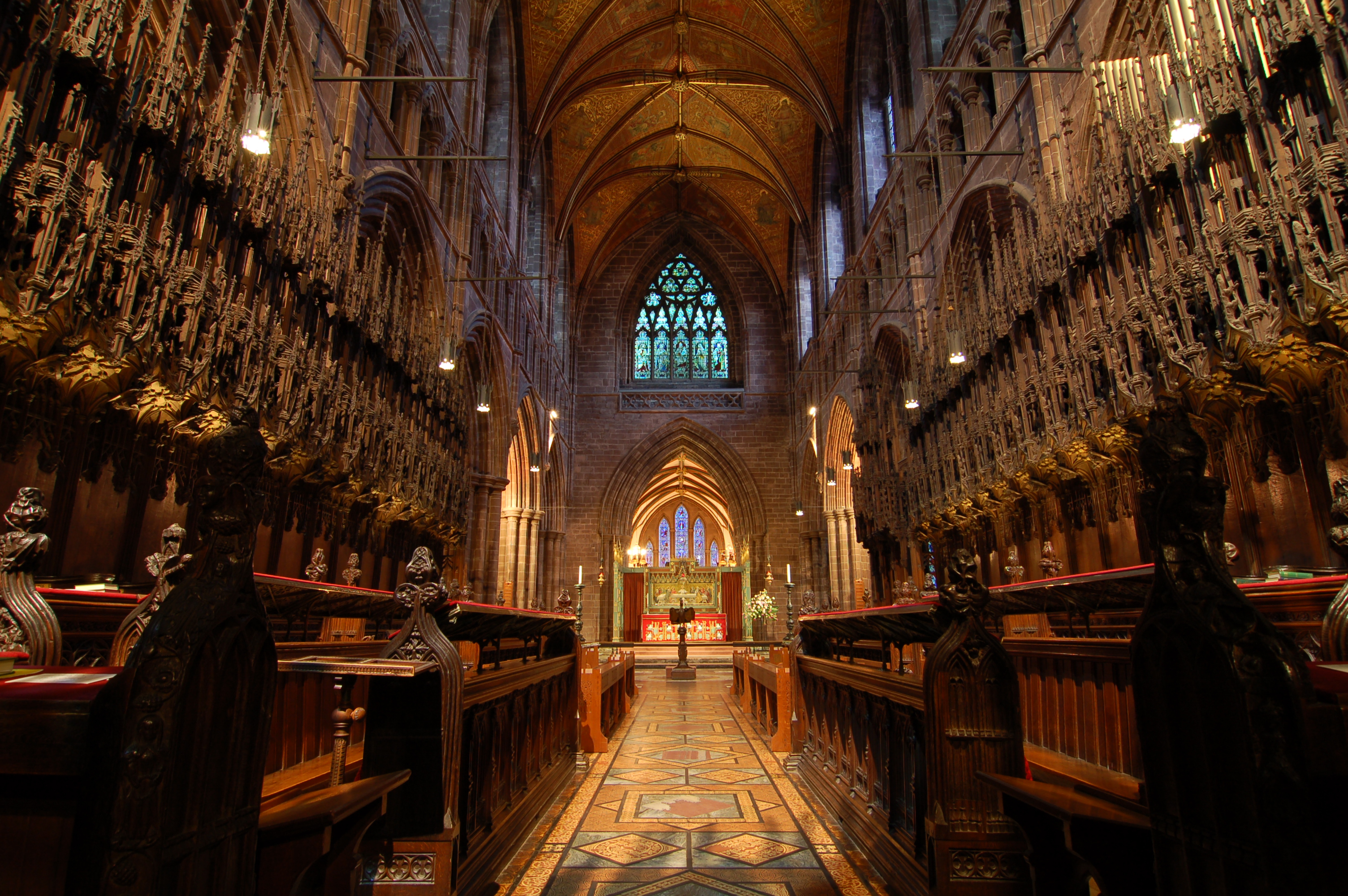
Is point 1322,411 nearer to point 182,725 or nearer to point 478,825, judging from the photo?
point 478,825

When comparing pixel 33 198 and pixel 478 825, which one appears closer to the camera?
pixel 478 825

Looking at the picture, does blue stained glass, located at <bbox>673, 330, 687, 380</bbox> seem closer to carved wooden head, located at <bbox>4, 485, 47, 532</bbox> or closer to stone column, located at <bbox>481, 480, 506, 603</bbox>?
stone column, located at <bbox>481, 480, 506, 603</bbox>

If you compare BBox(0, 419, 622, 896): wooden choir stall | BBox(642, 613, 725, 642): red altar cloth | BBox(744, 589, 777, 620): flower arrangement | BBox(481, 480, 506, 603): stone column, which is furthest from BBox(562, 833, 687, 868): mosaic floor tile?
BBox(642, 613, 725, 642): red altar cloth

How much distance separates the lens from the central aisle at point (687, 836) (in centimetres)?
317

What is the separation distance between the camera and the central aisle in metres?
3.17

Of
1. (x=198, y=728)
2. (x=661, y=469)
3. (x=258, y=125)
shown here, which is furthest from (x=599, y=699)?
(x=661, y=469)

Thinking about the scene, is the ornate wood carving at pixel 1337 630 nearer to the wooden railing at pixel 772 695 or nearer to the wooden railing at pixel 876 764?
the wooden railing at pixel 876 764

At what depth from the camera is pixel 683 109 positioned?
67.8ft

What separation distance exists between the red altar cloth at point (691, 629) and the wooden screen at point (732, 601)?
6.94 ft

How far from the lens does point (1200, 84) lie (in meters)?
4.74

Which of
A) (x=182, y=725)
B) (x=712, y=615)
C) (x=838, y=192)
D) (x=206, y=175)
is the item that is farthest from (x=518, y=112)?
(x=182, y=725)

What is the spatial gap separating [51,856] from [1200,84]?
257 inches

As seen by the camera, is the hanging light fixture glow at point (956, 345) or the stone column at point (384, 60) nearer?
the hanging light fixture glow at point (956, 345)

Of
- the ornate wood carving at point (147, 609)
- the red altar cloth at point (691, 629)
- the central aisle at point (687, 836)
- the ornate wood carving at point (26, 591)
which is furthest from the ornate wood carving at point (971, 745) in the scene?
the red altar cloth at point (691, 629)
